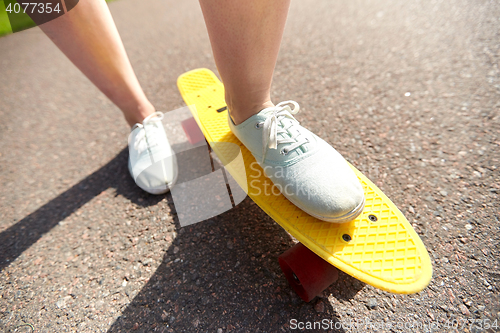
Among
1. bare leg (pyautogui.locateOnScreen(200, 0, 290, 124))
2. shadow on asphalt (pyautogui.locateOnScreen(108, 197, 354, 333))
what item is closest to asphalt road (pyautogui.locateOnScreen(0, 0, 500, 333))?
shadow on asphalt (pyautogui.locateOnScreen(108, 197, 354, 333))

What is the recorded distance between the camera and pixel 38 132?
7.95ft

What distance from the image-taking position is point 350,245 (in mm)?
1106

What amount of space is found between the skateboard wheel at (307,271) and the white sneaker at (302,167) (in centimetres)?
18

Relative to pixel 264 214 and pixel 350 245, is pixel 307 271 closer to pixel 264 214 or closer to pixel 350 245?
pixel 350 245

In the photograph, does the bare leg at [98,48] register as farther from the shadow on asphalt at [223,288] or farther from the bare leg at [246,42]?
the shadow on asphalt at [223,288]

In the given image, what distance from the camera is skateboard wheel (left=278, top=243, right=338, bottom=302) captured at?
3.72ft

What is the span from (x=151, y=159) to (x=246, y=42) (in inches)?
36.0

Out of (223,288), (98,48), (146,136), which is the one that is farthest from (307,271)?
(98,48)

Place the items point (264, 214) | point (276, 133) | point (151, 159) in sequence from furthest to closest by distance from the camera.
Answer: point (151, 159), point (264, 214), point (276, 133)

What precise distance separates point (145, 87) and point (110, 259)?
1709mm

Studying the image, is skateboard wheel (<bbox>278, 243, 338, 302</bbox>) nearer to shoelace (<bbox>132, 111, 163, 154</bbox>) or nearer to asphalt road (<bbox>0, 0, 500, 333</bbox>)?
asphalt road (<bbox>0, 0, 500, 333</bbox>)

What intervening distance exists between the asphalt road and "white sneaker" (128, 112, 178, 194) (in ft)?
0.34

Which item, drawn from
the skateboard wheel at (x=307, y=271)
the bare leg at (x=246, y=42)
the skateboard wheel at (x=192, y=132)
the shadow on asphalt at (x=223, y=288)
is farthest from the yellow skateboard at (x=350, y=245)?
the skateboard wheel at (x=192, y=132)

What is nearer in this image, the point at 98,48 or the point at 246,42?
the point at 246,42
